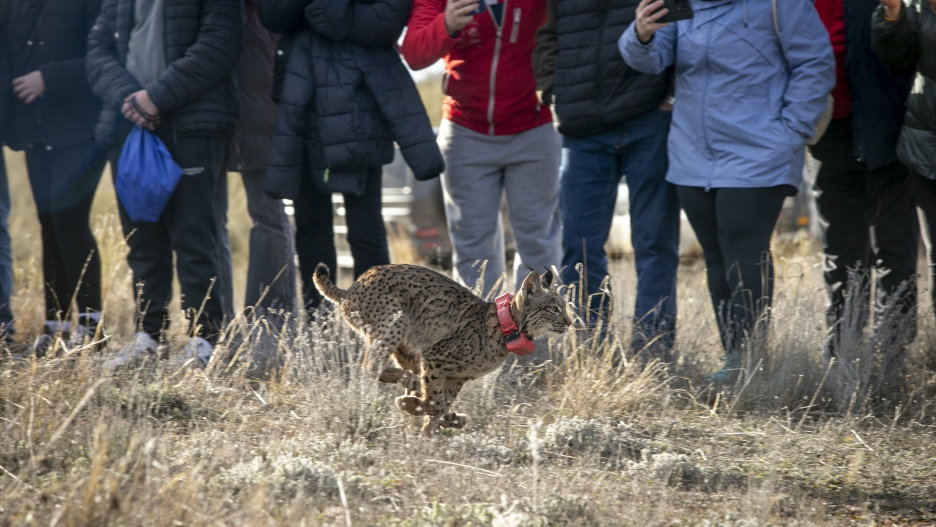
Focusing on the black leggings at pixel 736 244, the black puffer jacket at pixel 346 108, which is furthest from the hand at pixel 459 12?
the black leggings at pixel 736 244

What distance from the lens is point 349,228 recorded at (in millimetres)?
5055

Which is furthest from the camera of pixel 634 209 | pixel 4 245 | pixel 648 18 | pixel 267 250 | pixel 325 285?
pixel 4 245

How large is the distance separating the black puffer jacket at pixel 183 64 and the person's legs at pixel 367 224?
34.4 inches

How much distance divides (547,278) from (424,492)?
1.13m

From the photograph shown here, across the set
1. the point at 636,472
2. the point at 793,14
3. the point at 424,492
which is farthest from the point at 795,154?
the point at 424,492

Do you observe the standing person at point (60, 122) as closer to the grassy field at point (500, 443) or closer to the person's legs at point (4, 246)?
the person's legs at point (4, 246)

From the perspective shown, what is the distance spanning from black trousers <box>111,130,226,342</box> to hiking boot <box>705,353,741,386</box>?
2.63m

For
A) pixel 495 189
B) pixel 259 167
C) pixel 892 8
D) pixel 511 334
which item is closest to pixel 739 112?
pixel 892 8

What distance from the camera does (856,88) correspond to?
15.6 ft

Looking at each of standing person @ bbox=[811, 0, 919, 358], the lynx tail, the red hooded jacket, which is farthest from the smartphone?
the lynx tail

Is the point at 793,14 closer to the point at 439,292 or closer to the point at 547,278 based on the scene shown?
the point at 547,278

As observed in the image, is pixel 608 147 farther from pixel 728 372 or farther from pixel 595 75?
pixel 728 372

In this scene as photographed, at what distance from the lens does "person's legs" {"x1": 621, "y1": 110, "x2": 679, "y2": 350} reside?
15.9 feet

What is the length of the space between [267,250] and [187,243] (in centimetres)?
60
